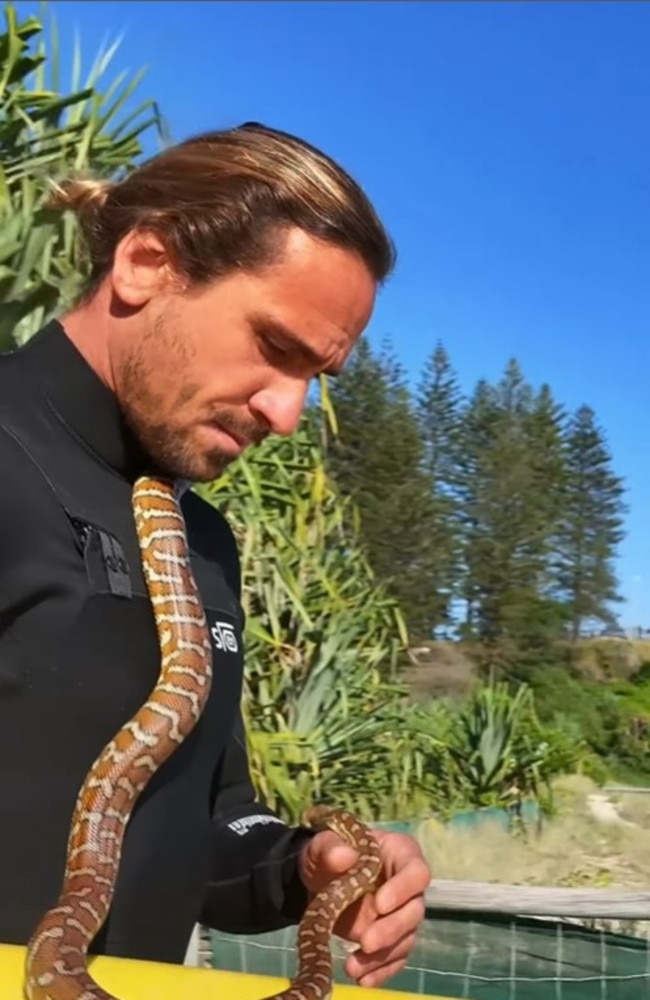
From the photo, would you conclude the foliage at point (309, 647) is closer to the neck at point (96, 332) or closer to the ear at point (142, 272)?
the neck at point (96, 332)

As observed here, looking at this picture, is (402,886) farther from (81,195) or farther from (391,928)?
(81,195)

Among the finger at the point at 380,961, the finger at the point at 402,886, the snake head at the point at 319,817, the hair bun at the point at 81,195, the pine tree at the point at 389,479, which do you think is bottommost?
the finger at the point at 380,961

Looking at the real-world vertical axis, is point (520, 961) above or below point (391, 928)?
below

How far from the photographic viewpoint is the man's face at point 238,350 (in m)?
1.82

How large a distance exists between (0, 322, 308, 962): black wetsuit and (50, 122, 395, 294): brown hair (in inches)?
10.0

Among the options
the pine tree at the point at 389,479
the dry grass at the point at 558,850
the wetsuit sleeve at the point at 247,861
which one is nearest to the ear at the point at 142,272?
the wetsuit sleeve at the point at 247,861

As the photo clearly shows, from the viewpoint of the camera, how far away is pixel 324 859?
1.90m

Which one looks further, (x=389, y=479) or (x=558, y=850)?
(x=389, y=479)

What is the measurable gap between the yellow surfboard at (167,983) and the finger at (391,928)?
1.45ft

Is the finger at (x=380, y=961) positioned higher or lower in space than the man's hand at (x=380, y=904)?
lower

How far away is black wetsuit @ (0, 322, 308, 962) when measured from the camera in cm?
168

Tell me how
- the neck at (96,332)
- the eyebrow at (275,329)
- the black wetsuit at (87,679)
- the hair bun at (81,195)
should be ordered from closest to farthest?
the black wetsuit at (87,679) < the eyebrow at (275,329) < the neck at (96,332) < the hair bun at (81,195)

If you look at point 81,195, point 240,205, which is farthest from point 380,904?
point 81,195

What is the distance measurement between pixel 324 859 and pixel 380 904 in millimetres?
113
